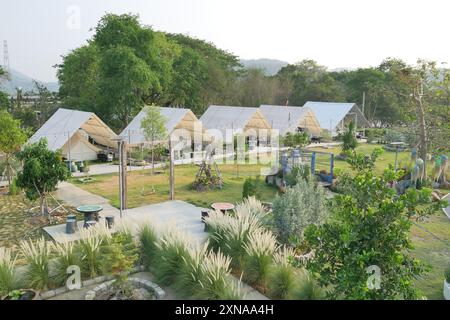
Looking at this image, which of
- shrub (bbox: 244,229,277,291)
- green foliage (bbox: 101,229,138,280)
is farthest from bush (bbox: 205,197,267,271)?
green foliage (bbox: 101,229,138,280)

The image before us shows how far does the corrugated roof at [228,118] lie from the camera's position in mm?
27572

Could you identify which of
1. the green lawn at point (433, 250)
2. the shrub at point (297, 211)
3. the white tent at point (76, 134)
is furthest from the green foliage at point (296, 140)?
the shrub at point (297, 211)

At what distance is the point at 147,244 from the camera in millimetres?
7711

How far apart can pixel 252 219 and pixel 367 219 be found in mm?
4053

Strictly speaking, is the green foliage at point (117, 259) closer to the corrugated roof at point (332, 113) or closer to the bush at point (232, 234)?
the bush at point (232, 234)

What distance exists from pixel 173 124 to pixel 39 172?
12543mm

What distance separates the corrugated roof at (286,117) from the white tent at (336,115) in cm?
374

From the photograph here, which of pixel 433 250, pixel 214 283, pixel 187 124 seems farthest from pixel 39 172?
pixel 187 124

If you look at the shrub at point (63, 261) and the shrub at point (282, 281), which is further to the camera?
the shrub at point (63, 261)

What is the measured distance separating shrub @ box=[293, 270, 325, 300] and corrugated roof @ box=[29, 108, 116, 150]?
15376mm

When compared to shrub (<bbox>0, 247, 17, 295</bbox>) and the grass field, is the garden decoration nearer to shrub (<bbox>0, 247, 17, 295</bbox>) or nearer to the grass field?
the grass field
